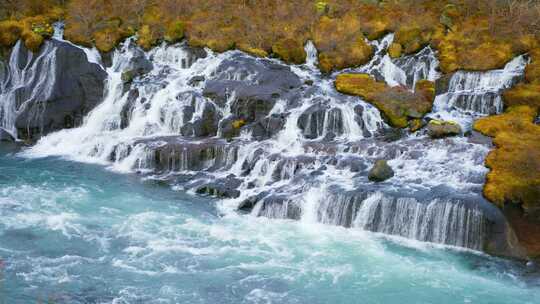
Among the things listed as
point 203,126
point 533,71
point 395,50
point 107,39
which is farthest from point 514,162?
point 107,39

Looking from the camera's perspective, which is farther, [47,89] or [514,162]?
[47,89]

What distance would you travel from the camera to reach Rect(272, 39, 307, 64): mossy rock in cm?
3397

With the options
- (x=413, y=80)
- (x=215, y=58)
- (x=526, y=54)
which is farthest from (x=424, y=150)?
(x=215, y=58)

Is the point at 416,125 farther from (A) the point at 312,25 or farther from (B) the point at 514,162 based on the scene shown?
(A) the point at 312,25

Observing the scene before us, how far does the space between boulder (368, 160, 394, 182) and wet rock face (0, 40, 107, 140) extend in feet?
56.1

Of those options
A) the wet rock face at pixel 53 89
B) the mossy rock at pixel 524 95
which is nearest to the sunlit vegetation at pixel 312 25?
the wet rock face at pixel 53 89

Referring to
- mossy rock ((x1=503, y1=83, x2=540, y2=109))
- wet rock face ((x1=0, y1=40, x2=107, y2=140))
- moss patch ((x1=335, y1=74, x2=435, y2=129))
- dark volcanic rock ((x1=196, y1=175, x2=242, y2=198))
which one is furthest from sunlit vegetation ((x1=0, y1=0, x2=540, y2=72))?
dark volcanic rock ((x1=196, y1=175, x2=242, y2=198))

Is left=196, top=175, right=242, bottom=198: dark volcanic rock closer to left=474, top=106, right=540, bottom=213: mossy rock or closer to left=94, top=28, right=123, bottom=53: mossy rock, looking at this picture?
left=474, top=106, right=540, bottom=213: mossy rock

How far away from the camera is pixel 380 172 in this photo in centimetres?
2244

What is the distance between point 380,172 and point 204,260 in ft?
27.3

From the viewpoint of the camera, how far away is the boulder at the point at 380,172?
22422 millimetres

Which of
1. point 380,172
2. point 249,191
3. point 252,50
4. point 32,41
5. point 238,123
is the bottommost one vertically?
point 249,191

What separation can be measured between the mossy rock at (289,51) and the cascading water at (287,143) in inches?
34.5

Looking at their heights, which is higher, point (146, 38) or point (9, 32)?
point (146, 38)
